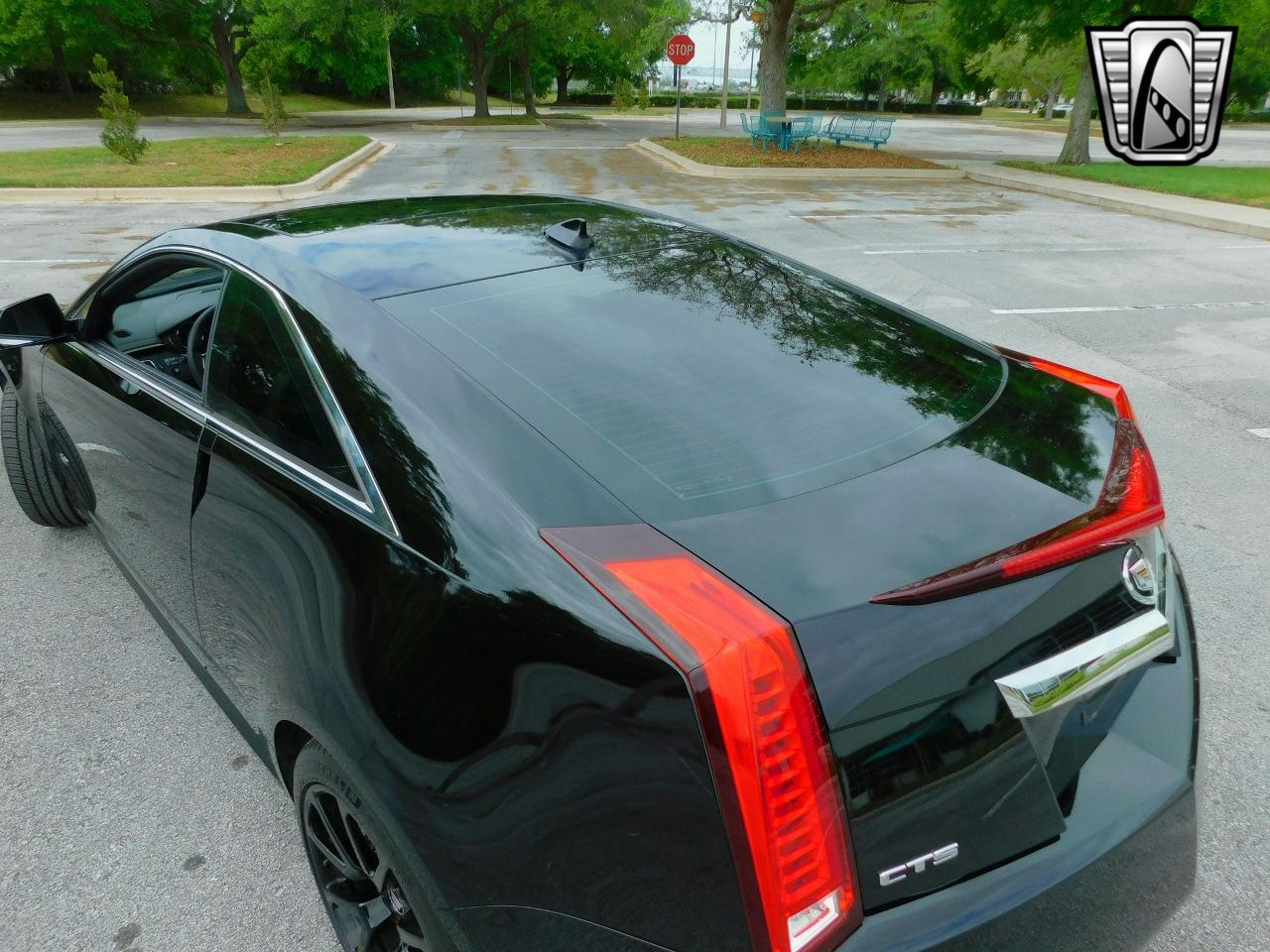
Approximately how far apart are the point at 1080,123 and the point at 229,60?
1443 inches

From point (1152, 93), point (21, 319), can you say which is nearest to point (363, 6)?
point (1152, 93)

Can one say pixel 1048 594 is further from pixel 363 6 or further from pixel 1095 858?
pixel 363 6

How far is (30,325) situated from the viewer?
307 cm

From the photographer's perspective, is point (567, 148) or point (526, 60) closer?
point (567, 148)

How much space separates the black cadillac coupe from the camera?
128 centimetres

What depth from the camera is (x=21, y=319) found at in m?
3.07

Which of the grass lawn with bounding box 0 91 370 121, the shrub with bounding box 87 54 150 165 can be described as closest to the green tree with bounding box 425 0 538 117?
the grass lawn with bounding box 0 91 370 121

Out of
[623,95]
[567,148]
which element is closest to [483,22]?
[567,148]

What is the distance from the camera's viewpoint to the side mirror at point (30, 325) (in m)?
3.06

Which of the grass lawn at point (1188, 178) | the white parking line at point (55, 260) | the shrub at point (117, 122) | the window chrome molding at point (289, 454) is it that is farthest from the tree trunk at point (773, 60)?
the window chrome molding at point (289, 454)

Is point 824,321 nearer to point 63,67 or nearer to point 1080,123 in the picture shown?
point 1080,123

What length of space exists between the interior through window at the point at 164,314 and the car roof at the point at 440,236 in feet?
1.02

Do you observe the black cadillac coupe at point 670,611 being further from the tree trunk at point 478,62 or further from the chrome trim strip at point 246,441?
the tree trunk at point 478,62

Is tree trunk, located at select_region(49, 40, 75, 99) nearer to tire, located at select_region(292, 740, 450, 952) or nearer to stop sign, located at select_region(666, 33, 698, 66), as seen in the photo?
stop sign, located at select_region(666, 33, 698, 66)
